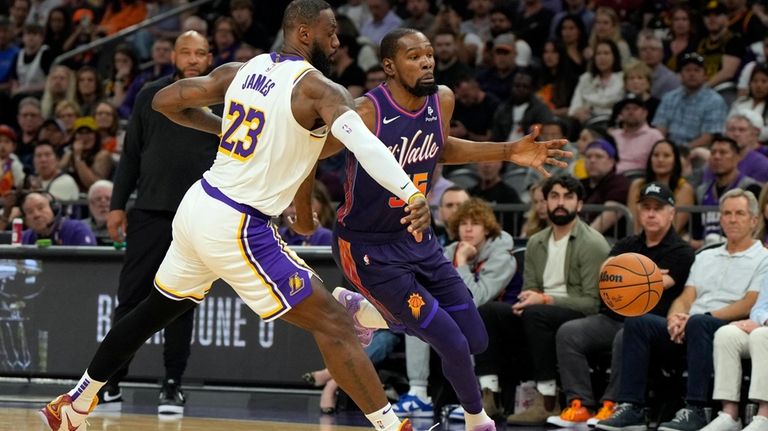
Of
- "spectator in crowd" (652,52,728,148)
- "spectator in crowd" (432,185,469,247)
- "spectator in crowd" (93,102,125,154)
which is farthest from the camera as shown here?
"spectator in crowd" (93,102,125,154)

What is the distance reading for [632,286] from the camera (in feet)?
25.0

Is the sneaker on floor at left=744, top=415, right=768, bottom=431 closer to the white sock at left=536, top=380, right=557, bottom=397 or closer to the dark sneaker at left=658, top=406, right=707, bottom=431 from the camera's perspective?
the dark sneaker at left=658, top=406, right=707, bottom=431

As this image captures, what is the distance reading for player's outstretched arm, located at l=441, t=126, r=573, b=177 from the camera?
6511mm

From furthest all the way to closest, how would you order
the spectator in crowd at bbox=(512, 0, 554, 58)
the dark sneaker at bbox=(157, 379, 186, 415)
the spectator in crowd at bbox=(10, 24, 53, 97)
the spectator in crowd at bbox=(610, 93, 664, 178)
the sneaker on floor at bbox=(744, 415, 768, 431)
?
the spectator in crowd at bbox=(10, 24, 53, 97)
the spectator in crowd at bbox=(512, 0, 554, 58)
the spectator in crowd at bbox=(610, 93, 664, 178)
the dark sneaker at bbox=(157, 379, 186, 415)
the sneaker on floor at bbox=(744, 415, 768, 431)

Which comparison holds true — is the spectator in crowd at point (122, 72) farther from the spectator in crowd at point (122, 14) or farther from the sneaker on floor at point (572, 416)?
the sneaker on floor at point (572, 416)

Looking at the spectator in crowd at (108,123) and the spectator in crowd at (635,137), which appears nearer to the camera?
the spectator in crowd at (635,137)

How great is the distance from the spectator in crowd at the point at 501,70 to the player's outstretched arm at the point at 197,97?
25.8ft

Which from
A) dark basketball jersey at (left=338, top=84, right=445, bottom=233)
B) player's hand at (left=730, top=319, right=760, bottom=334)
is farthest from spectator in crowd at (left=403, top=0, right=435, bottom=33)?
dark basketball jersey at (left=338, top=84, right=445, bottom=233)

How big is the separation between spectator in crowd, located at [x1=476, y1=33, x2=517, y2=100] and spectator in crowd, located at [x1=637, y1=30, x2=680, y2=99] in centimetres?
156

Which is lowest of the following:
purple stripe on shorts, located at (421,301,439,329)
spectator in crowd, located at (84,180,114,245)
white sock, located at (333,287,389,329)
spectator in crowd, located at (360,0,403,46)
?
white sock, located at (333,287,389,329)

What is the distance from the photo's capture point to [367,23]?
16.0 meters

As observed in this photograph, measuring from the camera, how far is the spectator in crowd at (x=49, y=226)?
1043cm

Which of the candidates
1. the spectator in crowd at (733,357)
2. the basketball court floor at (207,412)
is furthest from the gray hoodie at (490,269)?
the spectator in crowd at (733,357)

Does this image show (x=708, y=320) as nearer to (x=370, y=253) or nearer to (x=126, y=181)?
(x=370, y=253)
